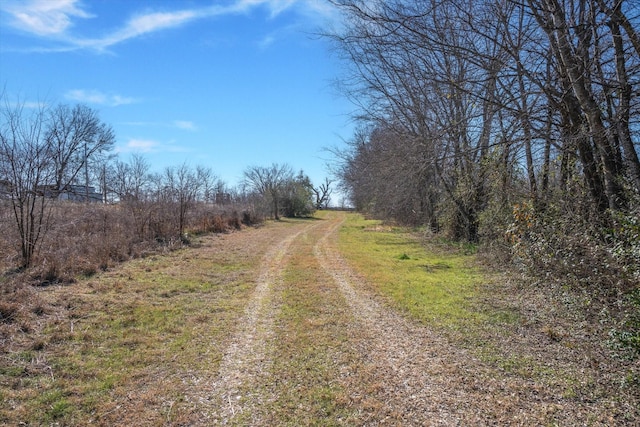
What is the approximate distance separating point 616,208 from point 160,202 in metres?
16.6

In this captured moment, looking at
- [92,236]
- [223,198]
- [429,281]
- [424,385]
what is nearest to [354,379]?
[424,385]

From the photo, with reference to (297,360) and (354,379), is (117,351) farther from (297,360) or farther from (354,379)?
(354,379)

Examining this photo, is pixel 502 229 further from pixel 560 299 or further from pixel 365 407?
pixel 365 407

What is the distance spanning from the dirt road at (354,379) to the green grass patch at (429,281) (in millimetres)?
704

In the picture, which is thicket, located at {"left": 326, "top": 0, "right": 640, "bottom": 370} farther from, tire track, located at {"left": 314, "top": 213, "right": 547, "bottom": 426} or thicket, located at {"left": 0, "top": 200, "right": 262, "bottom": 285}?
thicket, located at {"left": 0, "top": 200, "right": 262, "bottom": 285}

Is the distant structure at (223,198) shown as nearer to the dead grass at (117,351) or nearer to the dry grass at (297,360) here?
the dead grass at (117,351)

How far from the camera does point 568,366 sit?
407cm

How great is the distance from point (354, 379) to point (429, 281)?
5.22 meters

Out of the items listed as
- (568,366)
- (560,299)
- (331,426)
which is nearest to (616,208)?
(560,299)

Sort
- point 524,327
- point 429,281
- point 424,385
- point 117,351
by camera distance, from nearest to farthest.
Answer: point 424,385 → point 117,351 → point 524,327 → point 429,281

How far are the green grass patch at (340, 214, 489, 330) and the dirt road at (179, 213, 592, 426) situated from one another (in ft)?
2.31

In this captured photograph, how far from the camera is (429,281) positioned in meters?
8.57

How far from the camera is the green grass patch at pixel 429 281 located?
5988 mm

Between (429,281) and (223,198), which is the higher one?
(223,198)
